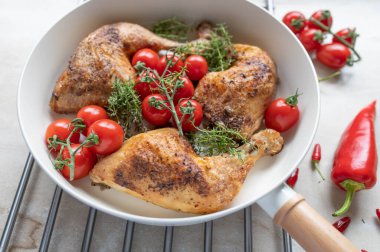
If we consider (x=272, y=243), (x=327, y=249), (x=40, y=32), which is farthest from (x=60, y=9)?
(x=327, y=249)

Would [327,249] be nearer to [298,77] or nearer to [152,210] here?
[152,210]

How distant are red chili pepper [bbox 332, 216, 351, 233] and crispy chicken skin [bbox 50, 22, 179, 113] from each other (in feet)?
3.41

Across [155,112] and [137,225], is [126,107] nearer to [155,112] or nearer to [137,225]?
[155,112]

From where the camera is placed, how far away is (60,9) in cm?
245

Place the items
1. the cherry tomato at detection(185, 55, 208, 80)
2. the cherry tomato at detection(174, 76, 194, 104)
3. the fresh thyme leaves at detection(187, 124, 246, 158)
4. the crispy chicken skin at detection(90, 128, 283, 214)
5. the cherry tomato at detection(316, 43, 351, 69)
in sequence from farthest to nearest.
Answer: the cherry tomato at detection(316, 43, 351, 69) < the cherry tomato at detection(185, 55, 208, 80) < the cherry tomato at detection(174, 76, 194, 104) < the fresh thyme leaves at detection(187, 124, 246, 158) < the crispy chicken skin at detection(90, 128, 283, 214)

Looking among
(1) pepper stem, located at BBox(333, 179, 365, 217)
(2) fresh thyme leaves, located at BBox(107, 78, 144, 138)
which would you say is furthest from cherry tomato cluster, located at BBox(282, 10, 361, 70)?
(2) fresh thyme leaves, located at BBox(107, 78, 144, 138)

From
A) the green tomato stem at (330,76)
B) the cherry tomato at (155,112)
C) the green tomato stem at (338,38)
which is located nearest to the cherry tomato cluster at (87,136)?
the cherry tomato at (155,112)

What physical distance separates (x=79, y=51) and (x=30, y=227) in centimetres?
75

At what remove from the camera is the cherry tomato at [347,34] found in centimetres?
Result: 229

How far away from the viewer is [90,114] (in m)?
1.69

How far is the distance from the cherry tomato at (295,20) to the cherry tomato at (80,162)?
4.33ft

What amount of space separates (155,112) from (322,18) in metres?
1.18

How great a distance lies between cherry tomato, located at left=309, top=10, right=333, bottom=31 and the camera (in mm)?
2318

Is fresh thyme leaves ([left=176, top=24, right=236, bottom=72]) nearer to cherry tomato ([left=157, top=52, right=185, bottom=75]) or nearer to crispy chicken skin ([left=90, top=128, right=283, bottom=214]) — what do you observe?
cherry tomato ([left=157, top=52, right=185, bottom=75])
